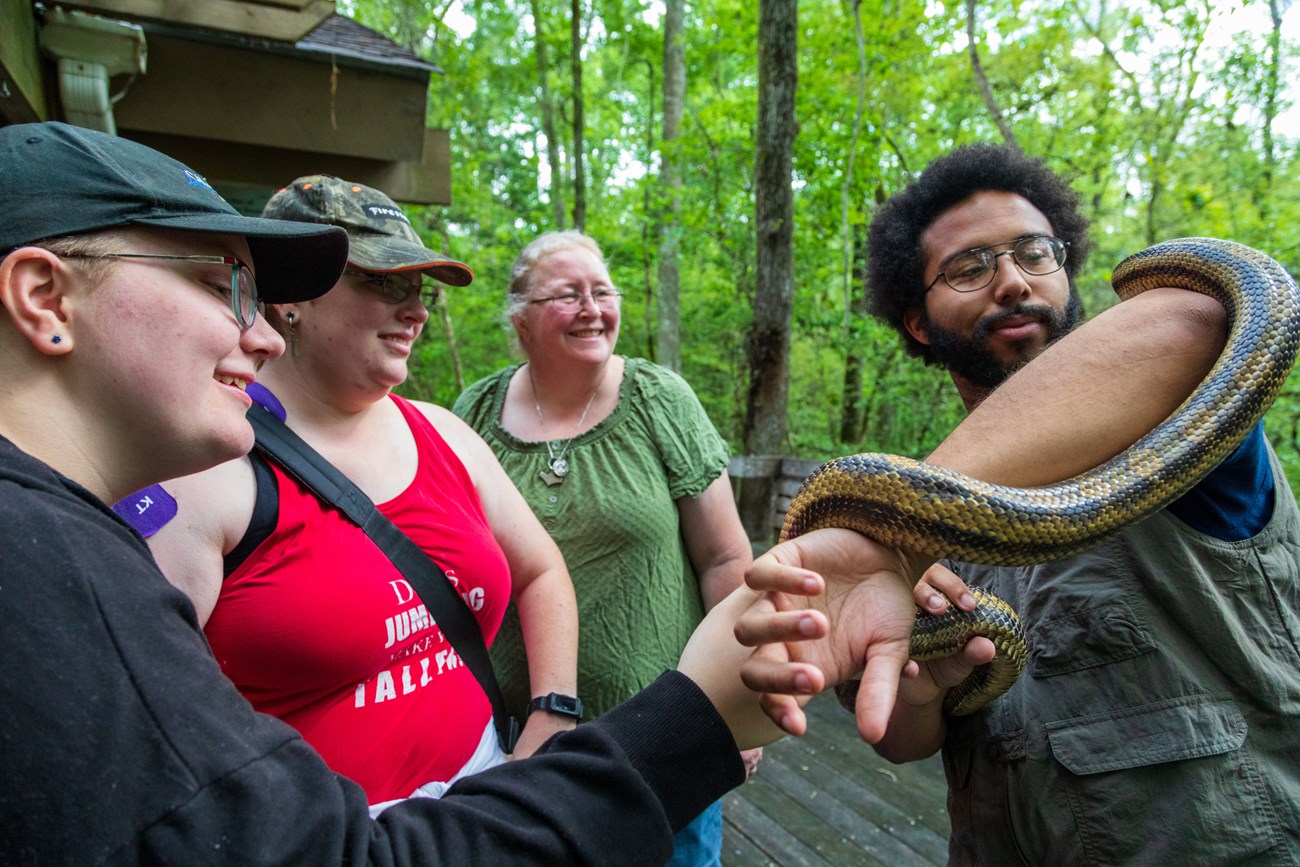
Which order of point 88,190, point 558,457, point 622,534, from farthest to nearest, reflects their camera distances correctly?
1. point 558,457
2. point 622,534
3. point 88,190

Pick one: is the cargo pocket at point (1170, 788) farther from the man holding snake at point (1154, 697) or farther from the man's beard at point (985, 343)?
the man's beard at point (985, 343)

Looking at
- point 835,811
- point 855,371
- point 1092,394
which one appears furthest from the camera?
point 855,371

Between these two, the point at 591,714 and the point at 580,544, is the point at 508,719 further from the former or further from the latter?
the point at 580,544

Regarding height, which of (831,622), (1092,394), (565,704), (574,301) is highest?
(574,301)

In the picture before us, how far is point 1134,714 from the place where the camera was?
144 centimetres

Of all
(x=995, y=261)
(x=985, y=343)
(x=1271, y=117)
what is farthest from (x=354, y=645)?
(x=1271, y=117)

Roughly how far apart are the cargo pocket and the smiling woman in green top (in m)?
1.44

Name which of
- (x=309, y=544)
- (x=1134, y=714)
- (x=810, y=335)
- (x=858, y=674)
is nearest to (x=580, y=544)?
(x=309, y=544)

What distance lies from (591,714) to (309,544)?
4.65 ft

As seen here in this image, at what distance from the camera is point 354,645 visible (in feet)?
5.78

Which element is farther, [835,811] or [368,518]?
[835,811]

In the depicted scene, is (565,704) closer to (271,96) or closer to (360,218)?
(360,218)

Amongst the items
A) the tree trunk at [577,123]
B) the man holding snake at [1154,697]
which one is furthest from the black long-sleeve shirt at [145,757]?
the tree trunk at [577,123]

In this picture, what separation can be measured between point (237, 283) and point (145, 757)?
2.72 feet
